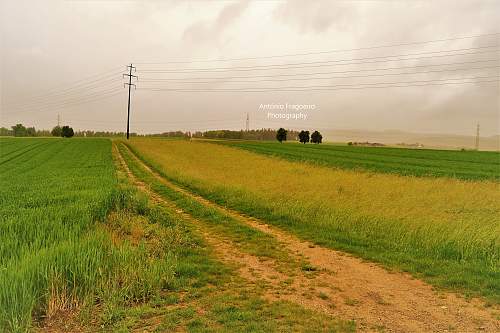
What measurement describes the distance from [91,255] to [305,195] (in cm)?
1008

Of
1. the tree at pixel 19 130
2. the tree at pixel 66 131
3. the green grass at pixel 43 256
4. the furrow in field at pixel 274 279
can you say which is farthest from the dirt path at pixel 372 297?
the tree at pixel 19 130

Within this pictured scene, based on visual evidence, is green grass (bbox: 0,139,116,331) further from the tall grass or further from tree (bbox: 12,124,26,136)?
tree (bbox: 12,124,26,136)

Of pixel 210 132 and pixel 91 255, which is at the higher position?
pixel 210 132

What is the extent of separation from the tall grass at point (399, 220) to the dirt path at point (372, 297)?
669 millimetres

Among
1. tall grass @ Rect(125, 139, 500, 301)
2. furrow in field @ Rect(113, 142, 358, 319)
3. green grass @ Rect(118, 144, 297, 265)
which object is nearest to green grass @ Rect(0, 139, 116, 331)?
furrow in field @ Rect(113, 142, 358, 319)

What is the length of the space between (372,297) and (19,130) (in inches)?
6084

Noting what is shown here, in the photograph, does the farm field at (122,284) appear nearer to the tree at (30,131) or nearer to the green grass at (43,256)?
the green grass at (43,256)

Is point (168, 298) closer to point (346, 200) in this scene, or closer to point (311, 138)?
point (346, 200)

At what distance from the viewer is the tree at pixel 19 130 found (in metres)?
126

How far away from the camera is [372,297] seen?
229 inches

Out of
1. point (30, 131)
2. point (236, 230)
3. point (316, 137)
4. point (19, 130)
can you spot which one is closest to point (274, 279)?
point (236, 230)

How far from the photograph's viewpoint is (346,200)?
13.3 meters

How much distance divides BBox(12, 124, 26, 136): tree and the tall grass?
141m

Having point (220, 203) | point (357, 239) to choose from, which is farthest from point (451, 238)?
point (220, 203)
